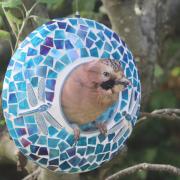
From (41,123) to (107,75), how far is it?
0.12 m

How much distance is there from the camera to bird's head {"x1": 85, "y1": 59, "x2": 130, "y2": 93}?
0.89 meters

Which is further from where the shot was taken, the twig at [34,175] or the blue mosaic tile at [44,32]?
the twig at [34,175]

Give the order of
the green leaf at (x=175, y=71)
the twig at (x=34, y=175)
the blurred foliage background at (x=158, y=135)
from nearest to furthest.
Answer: the twig at (x=34, y=175), the blurred foliage background at (x=158, y=135), the green leaf at (x=175, y=71)

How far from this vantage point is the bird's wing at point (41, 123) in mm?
883

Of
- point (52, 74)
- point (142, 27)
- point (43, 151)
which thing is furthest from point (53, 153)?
point (142, 27)

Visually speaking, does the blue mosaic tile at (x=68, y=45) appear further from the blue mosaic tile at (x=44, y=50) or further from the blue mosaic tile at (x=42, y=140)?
the blue mosaic tile at (x=42, y=140)

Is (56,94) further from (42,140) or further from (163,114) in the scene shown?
(163,114)

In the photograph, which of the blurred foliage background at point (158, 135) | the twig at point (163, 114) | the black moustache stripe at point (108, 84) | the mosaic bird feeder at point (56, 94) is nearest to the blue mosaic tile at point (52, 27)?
the mosaic bird feeder at point (56, 94)

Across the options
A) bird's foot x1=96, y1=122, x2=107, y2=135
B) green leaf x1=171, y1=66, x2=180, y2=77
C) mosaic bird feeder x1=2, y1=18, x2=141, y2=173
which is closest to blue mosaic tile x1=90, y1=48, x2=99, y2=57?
mosaic bird feeder x1=2, y1=18, x2=141, y2=173

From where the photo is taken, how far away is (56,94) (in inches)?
34.6

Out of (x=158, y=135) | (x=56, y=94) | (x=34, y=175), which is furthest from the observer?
(x=158, y=135)

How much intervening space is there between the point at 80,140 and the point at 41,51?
0.47 ft

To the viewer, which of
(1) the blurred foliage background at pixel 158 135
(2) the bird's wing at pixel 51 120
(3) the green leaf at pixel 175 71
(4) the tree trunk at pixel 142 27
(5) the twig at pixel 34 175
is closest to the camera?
(2) the bird's wing at pixel 51 120

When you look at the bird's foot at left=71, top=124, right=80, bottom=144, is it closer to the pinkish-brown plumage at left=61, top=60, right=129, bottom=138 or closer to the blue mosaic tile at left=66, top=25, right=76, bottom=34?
the pinkish-brown plumage at left=61, top=60, right=129, bottom=138
